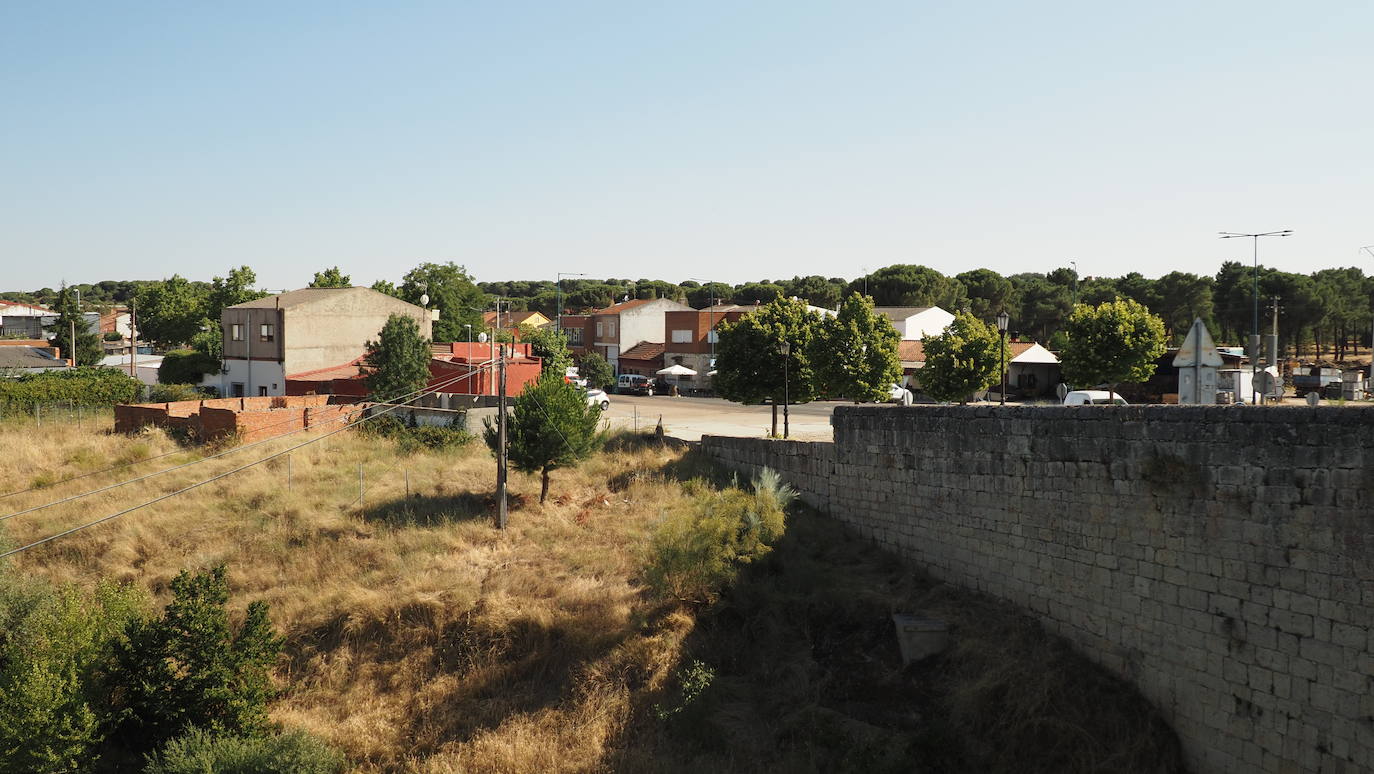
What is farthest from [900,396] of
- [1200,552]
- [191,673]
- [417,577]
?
[191,673]

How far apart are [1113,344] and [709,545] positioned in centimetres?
1866

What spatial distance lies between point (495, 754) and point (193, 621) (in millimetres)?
5364

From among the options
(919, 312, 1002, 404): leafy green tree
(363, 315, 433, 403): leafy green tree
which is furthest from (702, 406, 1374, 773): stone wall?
(363, 315, 433, 403): leafy green tree

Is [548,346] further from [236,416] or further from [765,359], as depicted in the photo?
[236,416]

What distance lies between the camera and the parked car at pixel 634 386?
49.1 m

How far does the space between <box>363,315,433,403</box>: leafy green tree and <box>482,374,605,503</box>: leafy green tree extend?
10696 mm

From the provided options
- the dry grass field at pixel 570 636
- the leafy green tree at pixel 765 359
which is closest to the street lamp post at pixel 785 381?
the leafy green tree at pixel 765 359

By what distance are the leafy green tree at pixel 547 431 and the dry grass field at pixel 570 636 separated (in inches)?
39.5

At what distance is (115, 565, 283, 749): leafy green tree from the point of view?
44.9 feet

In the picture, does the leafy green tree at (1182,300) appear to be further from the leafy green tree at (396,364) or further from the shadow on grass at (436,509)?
the shadow on grass at (436,509)

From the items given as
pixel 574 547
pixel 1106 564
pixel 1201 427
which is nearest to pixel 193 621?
pixel 574 547

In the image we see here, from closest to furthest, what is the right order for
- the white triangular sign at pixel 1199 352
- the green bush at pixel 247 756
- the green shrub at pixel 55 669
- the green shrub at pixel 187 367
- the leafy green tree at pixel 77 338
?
the white triangular sign at pixel 1199 352 → the green bush at pixel 247 756 → the green shrub at pixel 55 669 → the green shrub at pixel 187 367 → the leafy green tree at pixel 77 338

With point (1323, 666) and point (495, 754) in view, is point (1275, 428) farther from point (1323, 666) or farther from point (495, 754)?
point (495, 754)

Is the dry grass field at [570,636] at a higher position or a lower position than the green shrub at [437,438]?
lower
